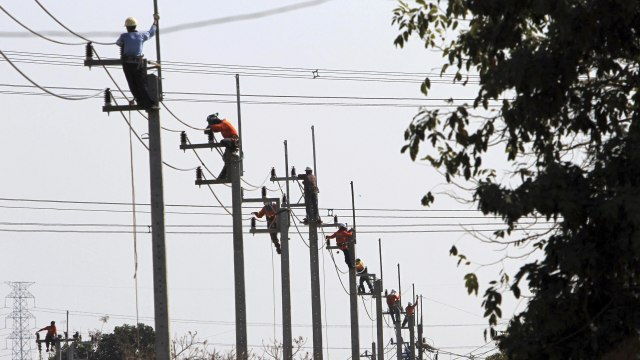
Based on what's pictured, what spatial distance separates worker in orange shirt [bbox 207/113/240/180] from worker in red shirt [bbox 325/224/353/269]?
18058mm

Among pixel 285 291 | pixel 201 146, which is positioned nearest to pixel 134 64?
pixel 201 146

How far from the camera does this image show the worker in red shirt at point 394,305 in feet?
240

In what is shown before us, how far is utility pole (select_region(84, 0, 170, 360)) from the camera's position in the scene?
2086 cm

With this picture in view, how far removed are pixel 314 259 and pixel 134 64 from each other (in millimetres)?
17820

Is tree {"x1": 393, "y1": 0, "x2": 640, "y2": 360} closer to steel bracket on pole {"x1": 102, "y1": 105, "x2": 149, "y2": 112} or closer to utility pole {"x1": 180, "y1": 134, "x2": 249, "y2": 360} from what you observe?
steel bracket on pole {"x1": 102, "y1": 105, "x2": 149, "y2": 112}

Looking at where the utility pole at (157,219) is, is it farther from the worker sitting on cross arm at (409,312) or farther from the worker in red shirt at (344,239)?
the worker sitting on cross arm at (409,312)

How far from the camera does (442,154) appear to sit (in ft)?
57.0

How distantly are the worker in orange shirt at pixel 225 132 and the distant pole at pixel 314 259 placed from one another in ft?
25.0

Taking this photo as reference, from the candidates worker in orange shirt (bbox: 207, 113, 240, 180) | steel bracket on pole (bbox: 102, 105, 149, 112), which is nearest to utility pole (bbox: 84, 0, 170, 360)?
steel bracket on pole (bbox: 102, 105, 149, 112)

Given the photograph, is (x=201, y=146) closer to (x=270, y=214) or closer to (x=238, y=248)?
(x=238, y=248)

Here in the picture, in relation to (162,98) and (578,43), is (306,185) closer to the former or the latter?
(162,98)

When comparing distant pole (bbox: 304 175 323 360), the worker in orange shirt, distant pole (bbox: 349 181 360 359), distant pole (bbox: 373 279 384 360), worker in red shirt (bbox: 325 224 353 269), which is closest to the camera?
the worker in orange shirt

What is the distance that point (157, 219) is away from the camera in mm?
21062

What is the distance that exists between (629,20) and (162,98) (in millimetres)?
7627
